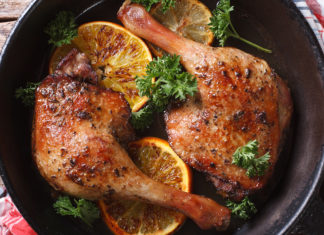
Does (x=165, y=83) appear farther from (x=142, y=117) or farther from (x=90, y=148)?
(x=90, y=148)

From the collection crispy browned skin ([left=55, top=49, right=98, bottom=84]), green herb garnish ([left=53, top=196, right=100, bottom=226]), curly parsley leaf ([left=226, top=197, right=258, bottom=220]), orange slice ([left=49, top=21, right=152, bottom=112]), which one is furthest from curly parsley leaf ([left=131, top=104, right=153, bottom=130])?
curly parsley leaf ([left=226, top=197, right=258, bottom=220])

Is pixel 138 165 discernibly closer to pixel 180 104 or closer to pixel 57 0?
pixel 180 104

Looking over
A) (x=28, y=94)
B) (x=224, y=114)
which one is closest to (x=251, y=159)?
(x=224, y=114)

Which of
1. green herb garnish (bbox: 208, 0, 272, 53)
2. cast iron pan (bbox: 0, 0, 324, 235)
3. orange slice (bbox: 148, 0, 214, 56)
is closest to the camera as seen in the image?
cast iron pan (bbox: 0, 0, 324, 235)

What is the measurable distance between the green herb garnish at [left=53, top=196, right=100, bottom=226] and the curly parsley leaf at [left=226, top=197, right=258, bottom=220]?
0.85 m

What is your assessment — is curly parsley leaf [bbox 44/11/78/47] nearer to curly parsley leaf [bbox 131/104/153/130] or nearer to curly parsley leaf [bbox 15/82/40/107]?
curly parsley leaf [bbox 15/82/40/107]

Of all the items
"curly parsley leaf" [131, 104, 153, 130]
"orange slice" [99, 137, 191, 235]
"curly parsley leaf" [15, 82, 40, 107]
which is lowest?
"orange slice" [99, 137, 191, 235]

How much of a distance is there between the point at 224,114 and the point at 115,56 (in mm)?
805

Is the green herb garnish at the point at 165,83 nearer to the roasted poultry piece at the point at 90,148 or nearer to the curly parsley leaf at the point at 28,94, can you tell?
the roasted poultry piece at the point at 90,148

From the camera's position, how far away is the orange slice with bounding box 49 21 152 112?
2.66 m

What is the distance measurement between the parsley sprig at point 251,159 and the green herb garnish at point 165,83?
1.43ft

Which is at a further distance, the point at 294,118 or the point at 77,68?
the point at 294,118

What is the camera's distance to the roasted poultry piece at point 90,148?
2.32 metres

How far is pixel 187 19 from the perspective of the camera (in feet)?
8.91
